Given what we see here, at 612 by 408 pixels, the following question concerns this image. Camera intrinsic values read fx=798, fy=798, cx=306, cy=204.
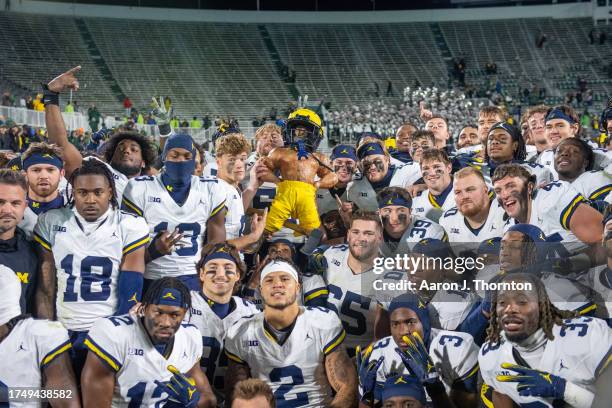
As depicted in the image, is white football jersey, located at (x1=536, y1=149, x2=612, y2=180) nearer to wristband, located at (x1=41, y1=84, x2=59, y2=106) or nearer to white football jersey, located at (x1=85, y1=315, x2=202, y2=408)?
white football jersey, located at (x1=85, y1=315, x2=202, y2=408)

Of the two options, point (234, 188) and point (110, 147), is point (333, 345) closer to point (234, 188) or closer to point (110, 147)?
point (234, 188)

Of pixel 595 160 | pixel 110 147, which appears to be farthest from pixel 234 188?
pixel 595 160

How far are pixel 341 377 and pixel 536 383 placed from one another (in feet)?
3.98

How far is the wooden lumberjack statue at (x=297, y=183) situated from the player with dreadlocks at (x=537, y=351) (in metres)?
2.17

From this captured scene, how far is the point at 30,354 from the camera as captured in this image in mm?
4492

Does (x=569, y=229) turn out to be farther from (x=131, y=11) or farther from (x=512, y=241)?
(x=131, y=11)

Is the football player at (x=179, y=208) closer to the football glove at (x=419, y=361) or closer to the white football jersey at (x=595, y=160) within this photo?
the football glove at (x=419, y=361)

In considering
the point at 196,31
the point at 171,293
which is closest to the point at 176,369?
the point at 171,293

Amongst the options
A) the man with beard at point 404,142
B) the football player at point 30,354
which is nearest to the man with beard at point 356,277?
the football player at point 30,354

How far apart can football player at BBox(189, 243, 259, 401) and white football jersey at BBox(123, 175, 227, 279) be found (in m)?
0.40

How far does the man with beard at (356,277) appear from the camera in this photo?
17.9ft

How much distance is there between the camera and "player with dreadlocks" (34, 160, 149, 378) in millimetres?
4953

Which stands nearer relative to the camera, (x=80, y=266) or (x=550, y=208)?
(x=80, y=266)

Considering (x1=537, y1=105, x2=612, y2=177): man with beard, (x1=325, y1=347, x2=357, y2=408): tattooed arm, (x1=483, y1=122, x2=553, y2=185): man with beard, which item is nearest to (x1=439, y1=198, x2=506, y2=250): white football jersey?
(x1=483, y1=122, x2=553, y2=185): man with beard
